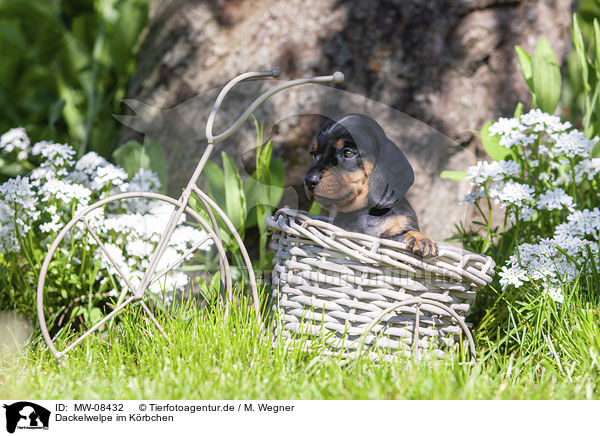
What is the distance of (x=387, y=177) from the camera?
147 cm

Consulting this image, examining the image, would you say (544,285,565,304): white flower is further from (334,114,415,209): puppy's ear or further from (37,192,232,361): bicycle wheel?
(37,192,232,361): bicycle wheel

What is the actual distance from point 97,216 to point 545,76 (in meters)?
1.68

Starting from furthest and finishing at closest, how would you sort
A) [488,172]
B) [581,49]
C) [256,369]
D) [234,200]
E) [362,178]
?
[581,49] → [234,200] → [488,172] → [362,178] → [256,369]

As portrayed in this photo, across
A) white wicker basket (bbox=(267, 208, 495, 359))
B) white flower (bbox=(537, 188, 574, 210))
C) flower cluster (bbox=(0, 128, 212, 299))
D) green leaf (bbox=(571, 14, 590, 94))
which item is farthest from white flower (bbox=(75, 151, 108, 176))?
green leaf (bbox=(571, 14, 590, 94))

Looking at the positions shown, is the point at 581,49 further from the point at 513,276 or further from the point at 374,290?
the point at 374,290

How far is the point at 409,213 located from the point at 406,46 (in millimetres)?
1259

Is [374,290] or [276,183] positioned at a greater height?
[276,183]

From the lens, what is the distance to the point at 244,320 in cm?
152

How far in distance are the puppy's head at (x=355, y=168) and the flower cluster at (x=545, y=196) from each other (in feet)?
1.33

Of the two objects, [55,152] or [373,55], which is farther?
[373,55]

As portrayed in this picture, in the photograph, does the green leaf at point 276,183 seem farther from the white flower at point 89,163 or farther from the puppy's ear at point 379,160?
the white flower at point 89,163

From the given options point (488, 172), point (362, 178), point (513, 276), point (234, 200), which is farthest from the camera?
point (234, 200)

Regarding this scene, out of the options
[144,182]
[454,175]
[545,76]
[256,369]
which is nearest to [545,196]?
[454,175]

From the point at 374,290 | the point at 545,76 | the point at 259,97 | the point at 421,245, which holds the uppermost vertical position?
the point at 545,76
